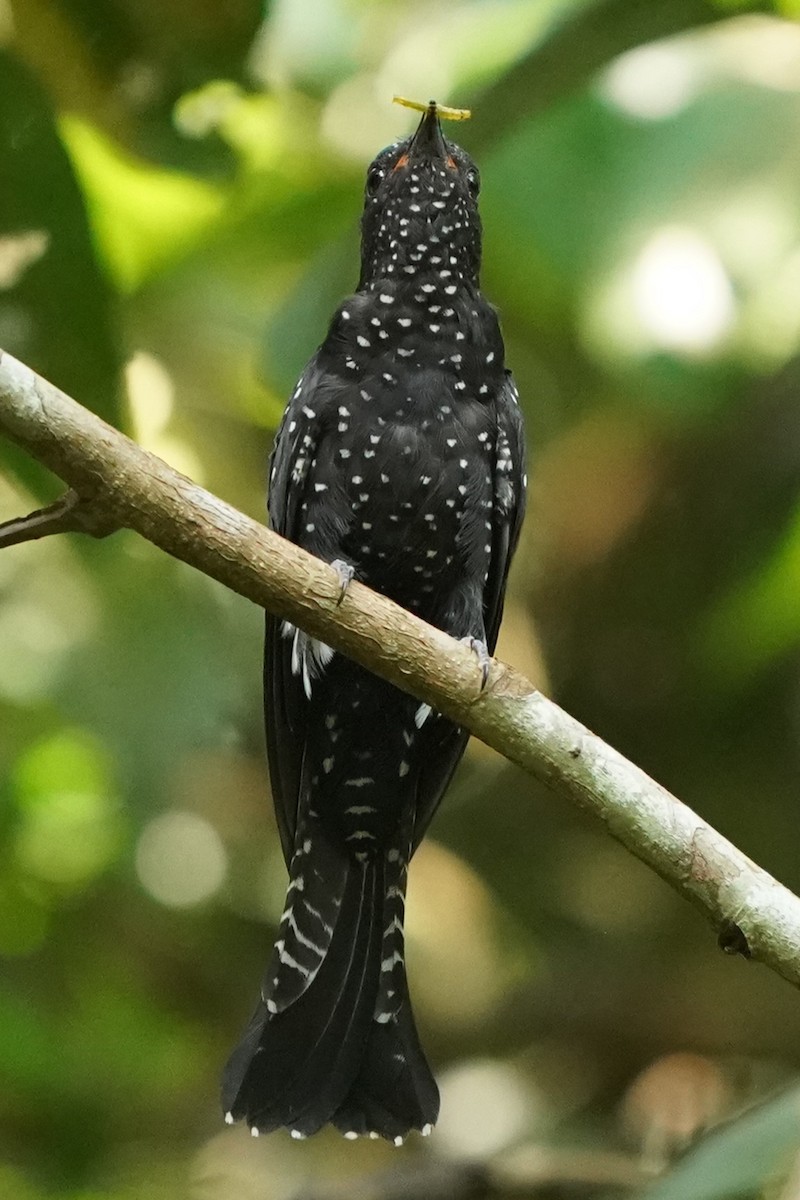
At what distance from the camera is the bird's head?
340 cm

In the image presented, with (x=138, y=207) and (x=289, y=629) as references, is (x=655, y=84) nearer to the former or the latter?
(x=138, y=207)

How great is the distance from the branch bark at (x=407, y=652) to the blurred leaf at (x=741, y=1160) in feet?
1.22

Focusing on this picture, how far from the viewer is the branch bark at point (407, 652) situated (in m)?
2.30

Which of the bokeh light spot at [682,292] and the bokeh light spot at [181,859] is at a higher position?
the bokeh light spot at [682,292]

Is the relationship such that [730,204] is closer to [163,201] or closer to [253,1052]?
[163,201]

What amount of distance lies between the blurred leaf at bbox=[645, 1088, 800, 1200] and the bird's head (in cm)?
179

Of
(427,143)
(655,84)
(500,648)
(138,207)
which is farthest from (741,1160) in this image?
(655,84)

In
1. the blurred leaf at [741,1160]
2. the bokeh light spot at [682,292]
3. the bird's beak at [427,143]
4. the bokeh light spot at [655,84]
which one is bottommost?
the blurred leaf at [741,1160]

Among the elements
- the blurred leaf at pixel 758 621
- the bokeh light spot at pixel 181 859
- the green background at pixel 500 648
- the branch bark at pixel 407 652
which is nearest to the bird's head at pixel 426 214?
the green background at pixel 500 648

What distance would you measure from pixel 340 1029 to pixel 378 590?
0.92 metres

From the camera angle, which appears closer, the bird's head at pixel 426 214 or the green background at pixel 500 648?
the bird's head at pixel 426 214

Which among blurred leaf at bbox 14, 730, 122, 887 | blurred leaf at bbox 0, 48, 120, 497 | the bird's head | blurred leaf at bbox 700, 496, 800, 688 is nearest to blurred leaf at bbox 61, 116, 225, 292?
blurred leaf at bbox 0, 48, 120, 497

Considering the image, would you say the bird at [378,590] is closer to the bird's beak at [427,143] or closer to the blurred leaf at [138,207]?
the bird's beak at [427,143]

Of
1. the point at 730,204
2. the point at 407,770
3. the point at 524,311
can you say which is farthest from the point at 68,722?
the point at 730,204
